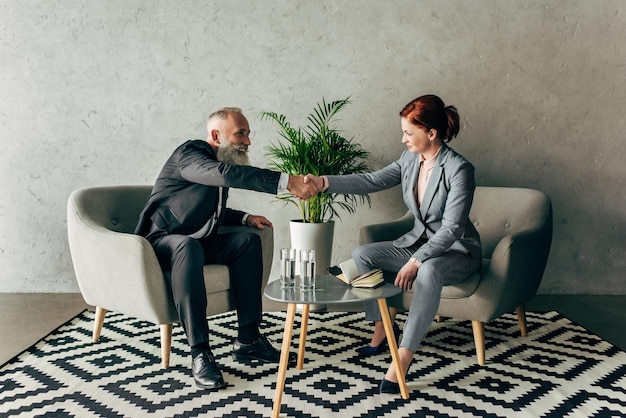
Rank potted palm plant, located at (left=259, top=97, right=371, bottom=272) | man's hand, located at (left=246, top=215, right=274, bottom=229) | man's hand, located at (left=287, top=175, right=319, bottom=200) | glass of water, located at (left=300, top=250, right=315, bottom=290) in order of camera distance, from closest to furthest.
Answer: glass of water, located at (left=300, top=250, right=315, bottom=290) < man's hand, located at (left=287, top=175, right=319, bottom=200) < man's hand, located at (left=246, top=215, right=274, bottom=229) < potted palm plant, located at (left=259, top=97, right=371, bottom=272)

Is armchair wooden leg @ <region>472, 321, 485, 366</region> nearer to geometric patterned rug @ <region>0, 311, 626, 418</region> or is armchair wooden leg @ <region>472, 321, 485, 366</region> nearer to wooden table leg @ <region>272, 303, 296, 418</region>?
geometric patterned rug @ <region>0, 311, 626, 418</region>

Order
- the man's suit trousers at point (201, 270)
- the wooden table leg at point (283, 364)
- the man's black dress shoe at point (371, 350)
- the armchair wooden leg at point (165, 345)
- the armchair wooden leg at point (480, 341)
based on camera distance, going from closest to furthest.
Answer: the wooden table leg at point (283, 364), the man's suit trousers at point (201, 270), the armchair wooden leg at point (165, 345), the armchair wooden leg at point (480, 341), the man's black dress shoe at point (371, 350)

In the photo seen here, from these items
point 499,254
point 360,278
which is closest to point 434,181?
point 499,254

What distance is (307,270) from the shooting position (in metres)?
2.61

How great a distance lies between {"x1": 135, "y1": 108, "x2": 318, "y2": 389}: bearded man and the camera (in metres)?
3.01

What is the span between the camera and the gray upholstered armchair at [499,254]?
3.00 m

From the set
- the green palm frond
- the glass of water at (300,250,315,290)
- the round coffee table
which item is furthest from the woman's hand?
the green palm frond

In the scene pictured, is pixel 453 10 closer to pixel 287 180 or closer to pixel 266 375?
pixel 287 180

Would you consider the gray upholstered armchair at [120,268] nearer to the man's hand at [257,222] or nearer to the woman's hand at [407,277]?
the man's hand at [257,222]

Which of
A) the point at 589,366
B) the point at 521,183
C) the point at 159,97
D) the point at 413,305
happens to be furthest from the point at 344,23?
the point at 589,366

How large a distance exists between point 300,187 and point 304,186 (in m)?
0.02

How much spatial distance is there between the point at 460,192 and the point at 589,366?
98cm

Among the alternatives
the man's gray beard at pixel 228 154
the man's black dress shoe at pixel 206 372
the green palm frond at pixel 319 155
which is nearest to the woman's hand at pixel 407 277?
the man's black dress shoe at pixel 206 372

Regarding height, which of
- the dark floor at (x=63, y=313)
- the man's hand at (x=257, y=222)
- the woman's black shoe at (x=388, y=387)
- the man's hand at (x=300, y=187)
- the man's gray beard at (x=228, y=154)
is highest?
the man's gray beard at (x=228, y=154)
